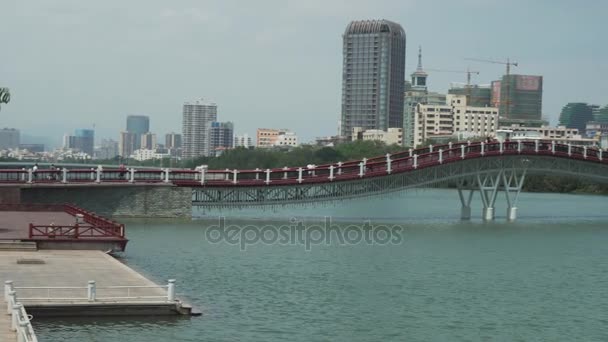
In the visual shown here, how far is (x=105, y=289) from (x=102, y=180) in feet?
137

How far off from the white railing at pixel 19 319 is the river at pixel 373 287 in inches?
56.4

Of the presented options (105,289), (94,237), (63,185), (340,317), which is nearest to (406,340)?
(340,317)

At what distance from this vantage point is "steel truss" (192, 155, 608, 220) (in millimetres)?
81000

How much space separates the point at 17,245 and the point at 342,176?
126 ft

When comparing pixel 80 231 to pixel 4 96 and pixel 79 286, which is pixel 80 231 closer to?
pixel 79 286

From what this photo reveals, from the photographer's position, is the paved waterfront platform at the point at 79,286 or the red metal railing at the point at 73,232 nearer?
the paved waterfront platform at the point at 79,286

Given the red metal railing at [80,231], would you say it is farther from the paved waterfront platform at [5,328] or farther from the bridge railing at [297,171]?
the bridge railing at [297,171]

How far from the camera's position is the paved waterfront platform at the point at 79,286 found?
3356cm

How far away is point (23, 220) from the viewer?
195 ft

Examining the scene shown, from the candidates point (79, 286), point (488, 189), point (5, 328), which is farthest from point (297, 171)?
point (5, 328)

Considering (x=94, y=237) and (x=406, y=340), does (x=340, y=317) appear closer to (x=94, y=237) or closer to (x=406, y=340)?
(x=406, y=340)

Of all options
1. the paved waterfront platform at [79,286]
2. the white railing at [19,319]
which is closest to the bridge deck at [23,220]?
the paved waterfront platform at [79,286]

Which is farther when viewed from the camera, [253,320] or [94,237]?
[94,237]

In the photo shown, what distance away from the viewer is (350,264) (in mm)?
52875
